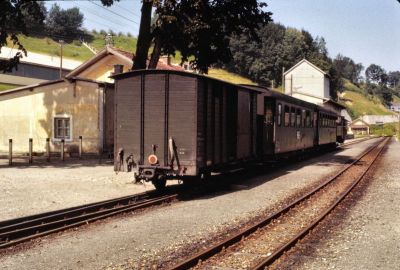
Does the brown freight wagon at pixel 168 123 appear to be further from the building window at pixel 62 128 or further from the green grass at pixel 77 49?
the green grass at pixel 77 49

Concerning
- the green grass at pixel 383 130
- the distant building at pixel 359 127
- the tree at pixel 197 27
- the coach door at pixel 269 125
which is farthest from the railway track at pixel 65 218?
the distant building at pixel 359 127

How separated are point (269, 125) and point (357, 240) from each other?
1041cm

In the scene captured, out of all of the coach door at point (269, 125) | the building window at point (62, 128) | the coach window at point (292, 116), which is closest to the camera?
the coach door at point (269, 125)

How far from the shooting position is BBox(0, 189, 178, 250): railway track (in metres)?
8.54

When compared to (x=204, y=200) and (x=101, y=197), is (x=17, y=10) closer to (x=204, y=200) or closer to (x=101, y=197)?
(x=101, y=197)

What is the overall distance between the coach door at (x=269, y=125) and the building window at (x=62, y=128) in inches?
466

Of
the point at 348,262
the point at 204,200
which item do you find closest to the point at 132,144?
the point at 204,200

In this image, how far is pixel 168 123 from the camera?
41.9 ft

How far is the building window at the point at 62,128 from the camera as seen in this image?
25.7 metres

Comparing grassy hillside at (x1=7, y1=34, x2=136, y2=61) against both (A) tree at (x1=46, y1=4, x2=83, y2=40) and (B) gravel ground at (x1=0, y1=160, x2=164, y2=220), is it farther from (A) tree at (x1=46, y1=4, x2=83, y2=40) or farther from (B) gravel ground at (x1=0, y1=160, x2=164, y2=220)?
(B) gravel ground at (x1=0, y1=160, x2=164, y2=220)

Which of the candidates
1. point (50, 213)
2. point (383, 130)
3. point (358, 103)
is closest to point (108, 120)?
point (50, 213)

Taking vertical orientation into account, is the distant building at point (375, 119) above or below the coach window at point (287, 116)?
above

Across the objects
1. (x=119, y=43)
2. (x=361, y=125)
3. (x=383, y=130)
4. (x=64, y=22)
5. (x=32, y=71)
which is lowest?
(x=383, y=130)

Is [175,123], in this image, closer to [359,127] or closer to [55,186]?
[55,186]
